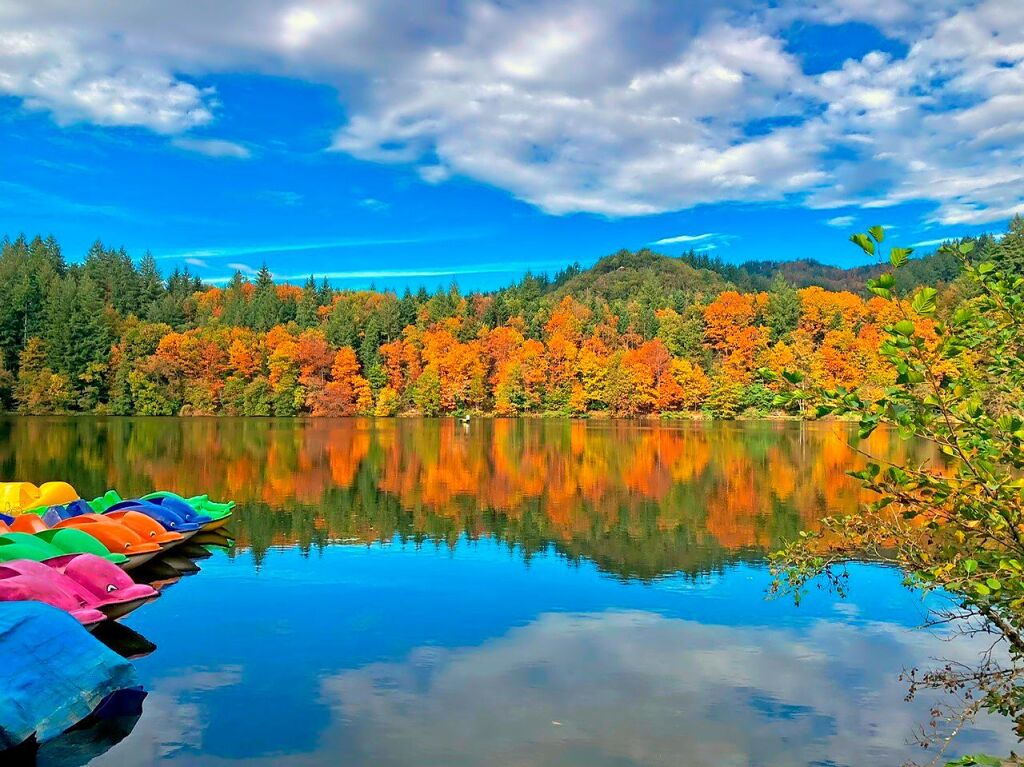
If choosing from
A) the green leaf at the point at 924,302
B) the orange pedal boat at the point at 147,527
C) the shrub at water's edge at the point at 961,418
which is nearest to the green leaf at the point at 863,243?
the shrub at water's edge at the point at 961,418

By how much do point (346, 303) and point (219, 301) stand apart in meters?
26.7

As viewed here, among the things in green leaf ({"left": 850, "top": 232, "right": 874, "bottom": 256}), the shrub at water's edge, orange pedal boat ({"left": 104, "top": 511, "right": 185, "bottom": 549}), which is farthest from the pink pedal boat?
green leaf ({"left": 850, "top": 232, "right": 874, "bottom": 256})

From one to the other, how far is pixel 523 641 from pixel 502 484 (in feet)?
57.7

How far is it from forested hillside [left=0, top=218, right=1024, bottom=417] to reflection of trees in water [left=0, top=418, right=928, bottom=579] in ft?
98.2

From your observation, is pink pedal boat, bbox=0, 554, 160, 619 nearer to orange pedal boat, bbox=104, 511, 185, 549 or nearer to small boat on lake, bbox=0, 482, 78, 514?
orange pedal boat, bbox=104, 511, 185, 549

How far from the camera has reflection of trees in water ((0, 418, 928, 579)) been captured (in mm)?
19203

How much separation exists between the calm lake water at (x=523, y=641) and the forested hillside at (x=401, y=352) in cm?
5867

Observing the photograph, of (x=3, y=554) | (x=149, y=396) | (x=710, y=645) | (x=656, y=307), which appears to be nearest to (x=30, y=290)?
(x=149, y=396)

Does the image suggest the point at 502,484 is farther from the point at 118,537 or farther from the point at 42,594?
the point at 42,594

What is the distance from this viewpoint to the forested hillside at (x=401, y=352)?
269 ft

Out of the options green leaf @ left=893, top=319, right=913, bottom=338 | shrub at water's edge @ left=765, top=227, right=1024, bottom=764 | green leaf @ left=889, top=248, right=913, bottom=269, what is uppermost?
green leaf @ left=889, top=248, right=913, bottom=269

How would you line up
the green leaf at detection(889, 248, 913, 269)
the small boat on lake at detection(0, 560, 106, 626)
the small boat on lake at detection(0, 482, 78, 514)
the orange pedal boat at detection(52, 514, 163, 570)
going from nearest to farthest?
the green leaf at detection(889, 248, 913, 269)
the small boat on lake at detection(0, 560, 106, 626)
the orange pedal boat at detection(52, 514, 163, 570)
the small boat on lake at detection(0, 482, 78, 514)

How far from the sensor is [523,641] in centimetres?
1129

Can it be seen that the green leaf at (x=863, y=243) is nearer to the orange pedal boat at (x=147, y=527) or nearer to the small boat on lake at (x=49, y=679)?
the small boat on lake at (x=49, y=679)
